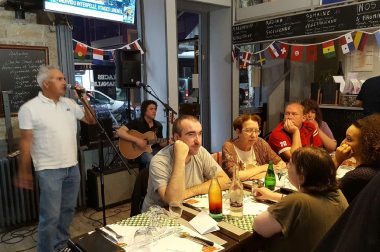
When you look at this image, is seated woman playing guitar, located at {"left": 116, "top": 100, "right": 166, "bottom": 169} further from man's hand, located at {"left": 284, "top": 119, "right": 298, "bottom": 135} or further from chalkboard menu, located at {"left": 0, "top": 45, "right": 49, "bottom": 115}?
man's hand, located at {"left": 284, "top": 119, "right": 298, "bottom": 135}

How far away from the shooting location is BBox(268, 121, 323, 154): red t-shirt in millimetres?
3045

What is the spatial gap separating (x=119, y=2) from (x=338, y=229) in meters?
3.83

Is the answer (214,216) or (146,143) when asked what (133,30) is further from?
(214,216)

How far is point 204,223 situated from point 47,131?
159 cm

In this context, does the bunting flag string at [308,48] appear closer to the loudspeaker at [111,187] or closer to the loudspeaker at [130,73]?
the loudspeaker at [130,73]

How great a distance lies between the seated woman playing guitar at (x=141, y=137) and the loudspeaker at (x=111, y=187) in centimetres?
26

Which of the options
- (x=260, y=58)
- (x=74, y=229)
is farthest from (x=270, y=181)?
(x=260, y=58)

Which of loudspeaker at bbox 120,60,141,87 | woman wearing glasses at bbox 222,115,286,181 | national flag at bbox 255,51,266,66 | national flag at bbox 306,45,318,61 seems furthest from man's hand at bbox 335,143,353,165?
national flag at bbox 255,51,266,66

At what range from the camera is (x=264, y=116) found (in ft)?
18.9

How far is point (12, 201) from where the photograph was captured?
128 inches

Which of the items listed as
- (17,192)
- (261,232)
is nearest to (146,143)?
(17,192)

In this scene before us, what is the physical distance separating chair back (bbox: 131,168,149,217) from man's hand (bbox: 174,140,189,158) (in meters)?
0.43

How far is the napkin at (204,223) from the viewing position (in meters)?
1.53

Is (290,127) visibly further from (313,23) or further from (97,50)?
(97,50)
